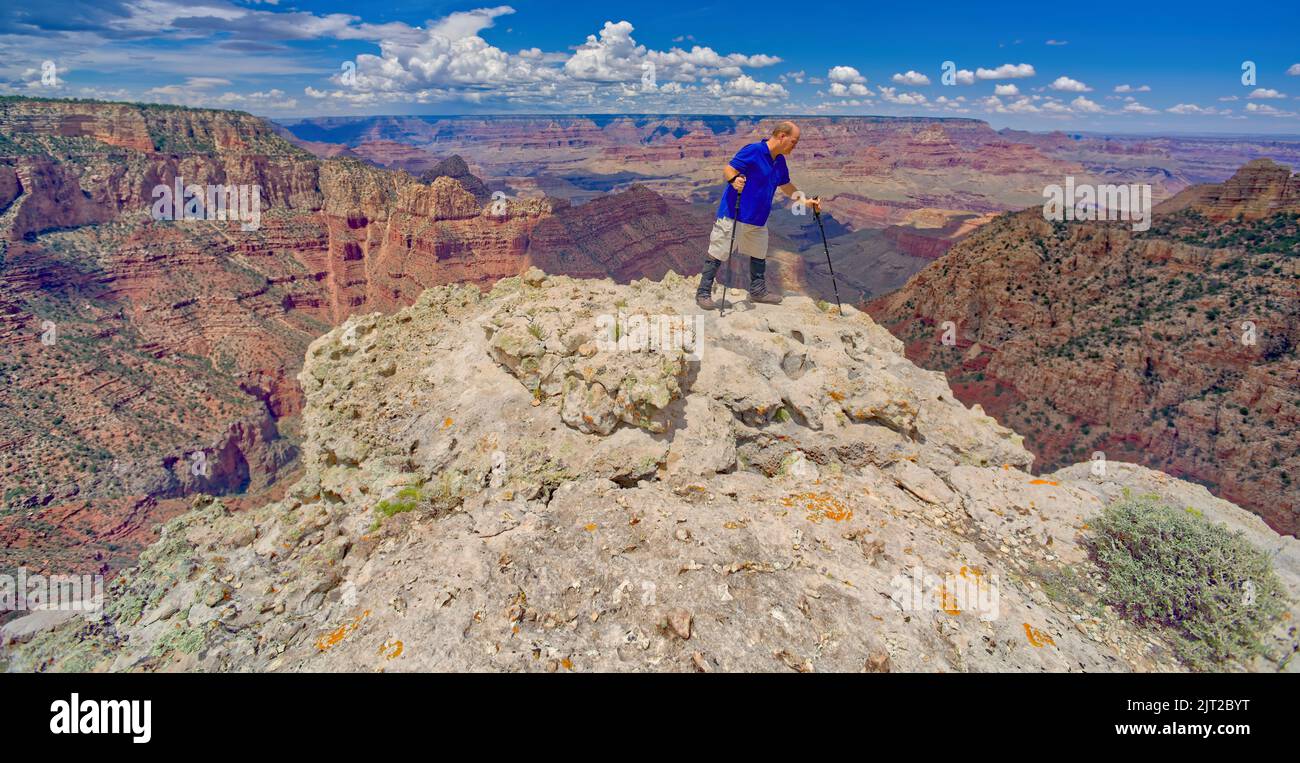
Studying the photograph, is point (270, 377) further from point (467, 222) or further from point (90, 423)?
point (467, 222)

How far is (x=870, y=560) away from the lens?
17.0 feet

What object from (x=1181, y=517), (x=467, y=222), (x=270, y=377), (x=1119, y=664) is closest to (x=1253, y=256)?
(x=1181, y=517)

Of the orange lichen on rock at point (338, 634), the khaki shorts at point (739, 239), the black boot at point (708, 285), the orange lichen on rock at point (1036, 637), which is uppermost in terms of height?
the khaki shorts at point (739, 239)

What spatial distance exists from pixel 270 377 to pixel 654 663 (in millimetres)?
65103

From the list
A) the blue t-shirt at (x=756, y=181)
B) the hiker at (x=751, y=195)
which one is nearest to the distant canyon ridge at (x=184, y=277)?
the hiker at (x=751, y=195)

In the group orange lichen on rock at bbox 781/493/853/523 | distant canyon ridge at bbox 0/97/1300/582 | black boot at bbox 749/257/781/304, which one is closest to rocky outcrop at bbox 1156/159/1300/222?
distant canyon ridge at bbox 0/97/1300/582

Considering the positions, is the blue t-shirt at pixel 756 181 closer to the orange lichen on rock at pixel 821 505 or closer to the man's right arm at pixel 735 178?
the man's right arm at pixel 735 178

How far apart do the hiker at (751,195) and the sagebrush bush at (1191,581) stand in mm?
5792

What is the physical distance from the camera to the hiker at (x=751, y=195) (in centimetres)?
859

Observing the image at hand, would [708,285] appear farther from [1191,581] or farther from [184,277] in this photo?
[184,277]

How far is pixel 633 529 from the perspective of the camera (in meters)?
5.28

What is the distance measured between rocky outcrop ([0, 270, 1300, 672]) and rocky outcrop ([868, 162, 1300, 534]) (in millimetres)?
31317

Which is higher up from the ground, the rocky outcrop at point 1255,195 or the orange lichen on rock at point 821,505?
the rocky outcrop at point 1255,195

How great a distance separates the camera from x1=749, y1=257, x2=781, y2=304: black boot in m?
9.70
